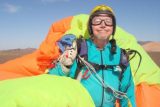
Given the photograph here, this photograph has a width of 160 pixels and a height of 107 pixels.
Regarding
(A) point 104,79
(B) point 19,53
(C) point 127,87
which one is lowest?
(B) point 19,53

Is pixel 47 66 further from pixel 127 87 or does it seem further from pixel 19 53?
pixel 19 53

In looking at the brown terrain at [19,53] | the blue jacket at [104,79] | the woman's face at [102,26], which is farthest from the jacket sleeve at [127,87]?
the brown terrain at [19,53]

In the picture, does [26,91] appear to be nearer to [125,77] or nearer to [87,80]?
[87,80]

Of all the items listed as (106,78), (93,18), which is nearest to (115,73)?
(106,78)

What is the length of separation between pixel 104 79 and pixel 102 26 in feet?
1.52

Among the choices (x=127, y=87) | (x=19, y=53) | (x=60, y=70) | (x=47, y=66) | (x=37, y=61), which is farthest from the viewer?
(x=19, y=53)

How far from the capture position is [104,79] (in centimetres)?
290

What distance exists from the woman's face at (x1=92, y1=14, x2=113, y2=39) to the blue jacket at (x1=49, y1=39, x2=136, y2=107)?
14cm

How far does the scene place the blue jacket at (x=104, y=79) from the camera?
9.37ft

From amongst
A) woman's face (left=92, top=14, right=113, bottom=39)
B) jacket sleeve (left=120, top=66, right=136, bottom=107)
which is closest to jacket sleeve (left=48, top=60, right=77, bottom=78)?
woman's face (left=92, top=14, right=113, bottom=39)

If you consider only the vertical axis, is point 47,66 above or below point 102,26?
below

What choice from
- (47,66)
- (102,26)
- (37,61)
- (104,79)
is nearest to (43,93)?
(104,79)

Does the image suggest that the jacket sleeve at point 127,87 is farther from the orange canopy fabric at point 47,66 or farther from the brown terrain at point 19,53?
the brown terrain at point 19,53

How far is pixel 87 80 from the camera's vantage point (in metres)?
2.89
